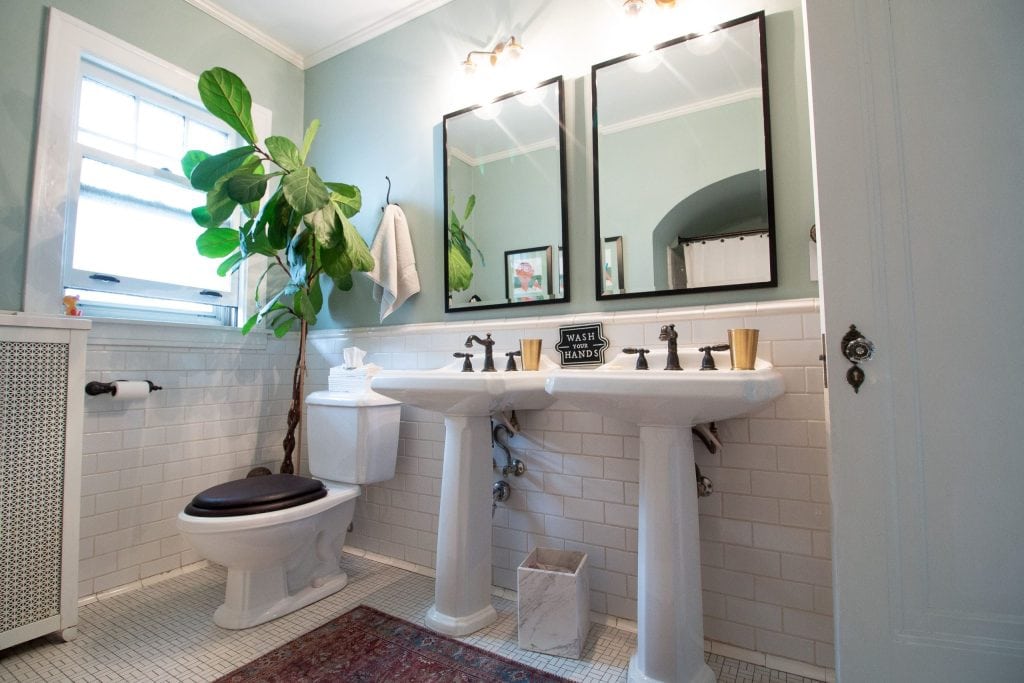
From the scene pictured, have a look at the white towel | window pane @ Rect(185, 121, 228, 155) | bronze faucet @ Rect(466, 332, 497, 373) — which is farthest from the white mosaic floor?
window pane @ Rect(185, 121, 228, 155)

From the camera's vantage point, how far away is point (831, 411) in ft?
3.51

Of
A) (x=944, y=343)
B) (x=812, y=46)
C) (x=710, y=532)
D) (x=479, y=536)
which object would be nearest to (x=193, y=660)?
(x=479, y=536)

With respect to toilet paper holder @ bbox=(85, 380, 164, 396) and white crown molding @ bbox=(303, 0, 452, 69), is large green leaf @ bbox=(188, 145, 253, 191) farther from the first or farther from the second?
white crown molding @ bbox=(303, 0, 452, 69)

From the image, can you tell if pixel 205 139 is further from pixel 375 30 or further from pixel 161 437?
pixel 161 437

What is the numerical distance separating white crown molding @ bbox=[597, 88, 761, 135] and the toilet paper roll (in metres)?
2.09

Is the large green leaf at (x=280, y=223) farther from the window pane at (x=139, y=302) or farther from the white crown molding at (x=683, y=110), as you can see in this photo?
the white crown molding at (x=683, y=110)

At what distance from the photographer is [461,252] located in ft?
6.89

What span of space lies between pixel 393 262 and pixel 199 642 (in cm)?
157

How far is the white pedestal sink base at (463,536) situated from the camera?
157 centimetres

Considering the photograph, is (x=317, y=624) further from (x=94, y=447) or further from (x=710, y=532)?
(x=710, y=532)

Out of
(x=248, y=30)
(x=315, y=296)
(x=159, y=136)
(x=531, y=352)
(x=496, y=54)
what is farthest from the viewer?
(x=248, y=30)

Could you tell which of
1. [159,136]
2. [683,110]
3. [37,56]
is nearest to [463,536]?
[683,110]

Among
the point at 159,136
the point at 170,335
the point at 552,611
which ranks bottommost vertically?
the point at 552,611

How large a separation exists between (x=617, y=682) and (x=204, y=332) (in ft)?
7.24
